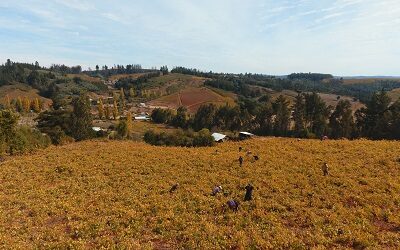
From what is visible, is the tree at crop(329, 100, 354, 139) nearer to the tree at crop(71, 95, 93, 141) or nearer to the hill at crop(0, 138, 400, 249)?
the hill at crop(0, 138, 400, 249)

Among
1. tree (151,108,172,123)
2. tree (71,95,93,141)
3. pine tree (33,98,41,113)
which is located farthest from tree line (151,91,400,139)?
pine tree (33,98,41,113)

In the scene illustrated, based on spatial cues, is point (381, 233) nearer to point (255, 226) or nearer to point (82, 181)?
point (255, 226)

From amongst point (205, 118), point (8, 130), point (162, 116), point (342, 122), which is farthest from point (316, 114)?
point (162, 116)

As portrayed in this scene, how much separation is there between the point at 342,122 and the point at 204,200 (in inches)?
2874

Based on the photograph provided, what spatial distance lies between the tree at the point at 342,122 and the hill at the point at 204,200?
44673mm

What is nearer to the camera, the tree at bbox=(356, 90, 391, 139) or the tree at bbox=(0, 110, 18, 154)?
the tree at bbox=(0, 110, 18, 154)

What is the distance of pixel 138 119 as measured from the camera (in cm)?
17088

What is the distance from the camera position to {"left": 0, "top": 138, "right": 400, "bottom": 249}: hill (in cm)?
1995

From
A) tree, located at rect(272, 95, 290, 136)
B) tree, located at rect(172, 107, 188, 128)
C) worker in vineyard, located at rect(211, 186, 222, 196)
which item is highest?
worker in vineyard, located at rect(211, 186, 222, 196)

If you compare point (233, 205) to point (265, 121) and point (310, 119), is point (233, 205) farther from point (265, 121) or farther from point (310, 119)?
point (265, 121)

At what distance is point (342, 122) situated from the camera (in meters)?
87.3

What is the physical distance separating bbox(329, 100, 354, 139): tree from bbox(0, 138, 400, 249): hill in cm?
4467

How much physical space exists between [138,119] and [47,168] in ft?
438

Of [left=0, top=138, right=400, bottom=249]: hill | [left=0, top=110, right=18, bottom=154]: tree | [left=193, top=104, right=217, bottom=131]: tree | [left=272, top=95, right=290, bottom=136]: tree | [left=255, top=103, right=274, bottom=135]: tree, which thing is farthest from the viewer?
[left=193, top=104, right=217, bottom=131]: tree
